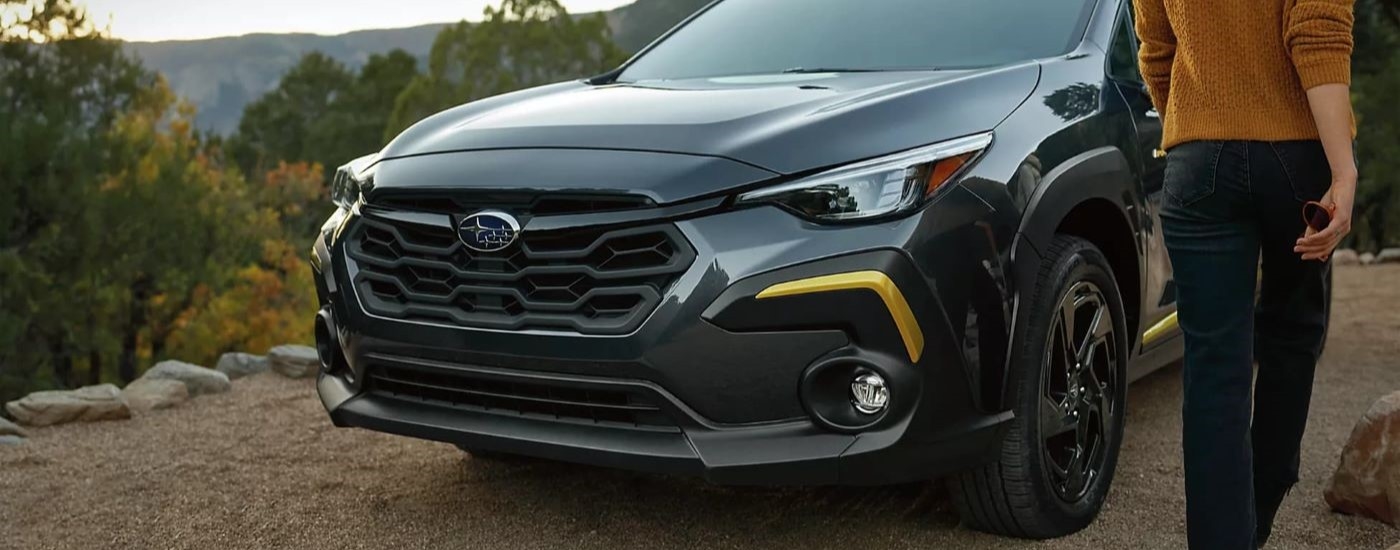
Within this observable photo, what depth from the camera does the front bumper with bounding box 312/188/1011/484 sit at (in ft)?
8.67

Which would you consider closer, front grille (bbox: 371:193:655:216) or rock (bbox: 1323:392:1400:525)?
front grille (bbox: 371:193:655:216)

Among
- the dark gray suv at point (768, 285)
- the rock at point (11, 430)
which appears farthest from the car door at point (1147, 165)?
the rock at point (11, 430)

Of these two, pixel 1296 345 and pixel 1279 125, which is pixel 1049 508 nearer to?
pixel 1296 345

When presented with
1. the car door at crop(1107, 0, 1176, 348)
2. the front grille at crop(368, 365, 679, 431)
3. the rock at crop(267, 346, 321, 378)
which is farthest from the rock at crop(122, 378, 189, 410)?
the car door at crop(1107, 0, 1176, 348)

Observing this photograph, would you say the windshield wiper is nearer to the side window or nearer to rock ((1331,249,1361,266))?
the side window

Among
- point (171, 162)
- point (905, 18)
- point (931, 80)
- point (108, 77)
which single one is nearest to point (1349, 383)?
point (905, 18)

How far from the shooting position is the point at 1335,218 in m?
2.23

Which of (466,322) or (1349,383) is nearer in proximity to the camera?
(466,322)

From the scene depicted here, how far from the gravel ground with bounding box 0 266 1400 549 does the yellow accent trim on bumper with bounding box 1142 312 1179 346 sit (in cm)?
43

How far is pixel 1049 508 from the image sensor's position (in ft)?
10.3

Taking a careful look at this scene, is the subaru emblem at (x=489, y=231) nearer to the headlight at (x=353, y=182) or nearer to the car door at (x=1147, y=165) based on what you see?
the headlight at (x=353, y=182)

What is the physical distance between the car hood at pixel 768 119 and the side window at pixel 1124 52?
517 mm

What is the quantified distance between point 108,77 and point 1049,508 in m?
28.6

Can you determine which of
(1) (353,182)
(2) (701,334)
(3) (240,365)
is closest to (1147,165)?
(2) (701,334)
